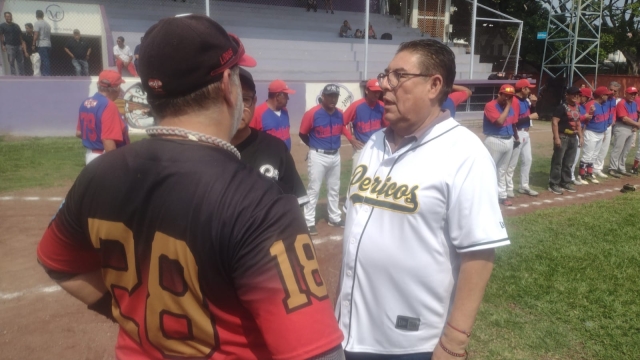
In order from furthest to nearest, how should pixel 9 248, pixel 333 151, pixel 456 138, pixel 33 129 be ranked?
pixel 33 129 < pixel 333 151 < pixel 9 248 < pixel 456 138

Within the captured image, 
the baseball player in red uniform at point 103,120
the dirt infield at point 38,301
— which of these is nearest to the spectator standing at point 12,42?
the dirt infield at point 38,301

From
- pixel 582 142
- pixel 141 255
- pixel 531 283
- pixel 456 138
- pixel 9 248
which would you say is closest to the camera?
pixel 141 255

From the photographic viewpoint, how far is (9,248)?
5641 mm

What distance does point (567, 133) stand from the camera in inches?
360

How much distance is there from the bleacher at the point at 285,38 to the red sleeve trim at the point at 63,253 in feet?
50.4

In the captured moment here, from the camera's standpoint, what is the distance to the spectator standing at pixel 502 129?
791cm

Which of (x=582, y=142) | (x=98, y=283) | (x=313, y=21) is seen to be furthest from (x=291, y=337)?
(x=313, y=21)

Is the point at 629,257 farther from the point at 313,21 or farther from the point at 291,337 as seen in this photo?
the point at 313,21

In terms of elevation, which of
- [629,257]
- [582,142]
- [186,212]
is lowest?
[629,257]

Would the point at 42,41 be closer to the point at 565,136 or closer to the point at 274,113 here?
the point at 274,113

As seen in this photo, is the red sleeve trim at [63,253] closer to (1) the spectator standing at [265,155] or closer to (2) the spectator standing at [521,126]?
(1) the spectator standing at [265,155]

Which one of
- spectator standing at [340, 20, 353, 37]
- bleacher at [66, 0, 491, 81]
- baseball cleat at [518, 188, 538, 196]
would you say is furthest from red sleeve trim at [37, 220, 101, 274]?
spectator standing at [340, 20, 353, 37]

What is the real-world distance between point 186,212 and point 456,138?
1.30 meters

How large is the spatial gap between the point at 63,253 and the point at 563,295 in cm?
457
